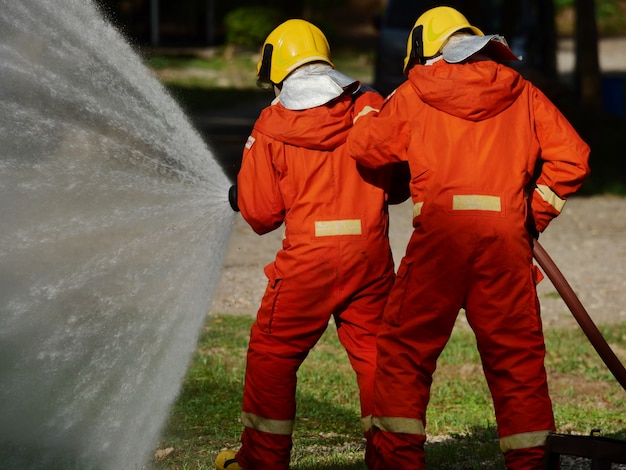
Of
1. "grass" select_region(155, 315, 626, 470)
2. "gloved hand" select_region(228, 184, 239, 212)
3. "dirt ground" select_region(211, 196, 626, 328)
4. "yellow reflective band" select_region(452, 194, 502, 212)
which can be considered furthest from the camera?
"dirt ground" select_region(211, 196, 626, 328)

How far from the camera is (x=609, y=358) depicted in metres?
4.32

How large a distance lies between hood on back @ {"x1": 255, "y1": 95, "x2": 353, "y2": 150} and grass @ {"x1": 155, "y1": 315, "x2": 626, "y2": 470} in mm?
1367

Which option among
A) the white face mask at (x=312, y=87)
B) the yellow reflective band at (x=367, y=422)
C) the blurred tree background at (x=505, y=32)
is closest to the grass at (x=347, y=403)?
the yellow reflective band at (x=367, y=422)

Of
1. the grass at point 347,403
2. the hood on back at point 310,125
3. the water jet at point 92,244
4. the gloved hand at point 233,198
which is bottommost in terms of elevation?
the grass at point 347,403

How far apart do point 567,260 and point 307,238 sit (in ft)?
19.4

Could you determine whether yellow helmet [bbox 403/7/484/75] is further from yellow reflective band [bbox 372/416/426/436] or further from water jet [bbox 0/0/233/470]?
yellow reflective band [bbox 372/416/426/436]

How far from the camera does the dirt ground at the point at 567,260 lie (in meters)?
8.37

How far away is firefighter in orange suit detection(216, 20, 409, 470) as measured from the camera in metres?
4.49

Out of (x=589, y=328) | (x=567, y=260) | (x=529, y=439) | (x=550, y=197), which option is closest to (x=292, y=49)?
(x=550, y=197)

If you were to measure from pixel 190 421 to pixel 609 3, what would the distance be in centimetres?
3904

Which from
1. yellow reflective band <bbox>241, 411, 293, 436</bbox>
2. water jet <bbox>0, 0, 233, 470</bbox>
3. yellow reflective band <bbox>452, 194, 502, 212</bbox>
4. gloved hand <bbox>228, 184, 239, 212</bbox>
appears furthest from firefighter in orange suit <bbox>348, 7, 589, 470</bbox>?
water jet <bbox>0, 0, 233, 470</bbox>

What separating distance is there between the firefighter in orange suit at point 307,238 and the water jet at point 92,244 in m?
0.59

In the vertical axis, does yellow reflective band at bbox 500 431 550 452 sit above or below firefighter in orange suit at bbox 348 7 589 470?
below

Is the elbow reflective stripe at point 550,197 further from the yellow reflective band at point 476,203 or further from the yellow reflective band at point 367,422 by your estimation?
the yellow reflective band at point 367,422
